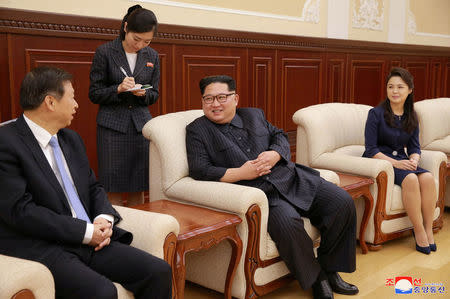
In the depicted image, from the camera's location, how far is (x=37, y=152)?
1926mm

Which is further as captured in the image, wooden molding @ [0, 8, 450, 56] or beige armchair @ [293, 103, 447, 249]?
beige armchair @ [293, 103, 447, 249]

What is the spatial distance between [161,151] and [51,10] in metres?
1.37

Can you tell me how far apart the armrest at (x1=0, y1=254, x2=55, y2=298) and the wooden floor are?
1332 millimetres

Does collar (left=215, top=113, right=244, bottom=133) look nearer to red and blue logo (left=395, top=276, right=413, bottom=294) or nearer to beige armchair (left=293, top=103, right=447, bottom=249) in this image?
beige armchair (left=293, top=103, right=447, bottom=249)

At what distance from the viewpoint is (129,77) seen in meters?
2.90

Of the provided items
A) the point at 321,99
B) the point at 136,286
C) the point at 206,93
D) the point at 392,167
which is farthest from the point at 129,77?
the point at 321,99

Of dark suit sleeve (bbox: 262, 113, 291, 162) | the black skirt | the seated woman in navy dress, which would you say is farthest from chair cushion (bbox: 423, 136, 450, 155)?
the black skirt

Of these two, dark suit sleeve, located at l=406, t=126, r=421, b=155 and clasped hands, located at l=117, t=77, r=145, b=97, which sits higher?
clasped hands, located at l=117, t=77, r=145, b=97

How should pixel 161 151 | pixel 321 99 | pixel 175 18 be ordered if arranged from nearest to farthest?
1. pixel 161 151
2. pixel 175 18
3. pixel 321 99

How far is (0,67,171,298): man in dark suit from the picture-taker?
1.83 m

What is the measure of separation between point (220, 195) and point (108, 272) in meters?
0.81

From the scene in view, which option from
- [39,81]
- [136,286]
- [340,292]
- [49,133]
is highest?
[39,81]

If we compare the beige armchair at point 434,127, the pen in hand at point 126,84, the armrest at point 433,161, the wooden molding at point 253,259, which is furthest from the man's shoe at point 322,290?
the beige armchair at point 434,127

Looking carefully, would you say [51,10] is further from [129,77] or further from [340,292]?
[340,292]
